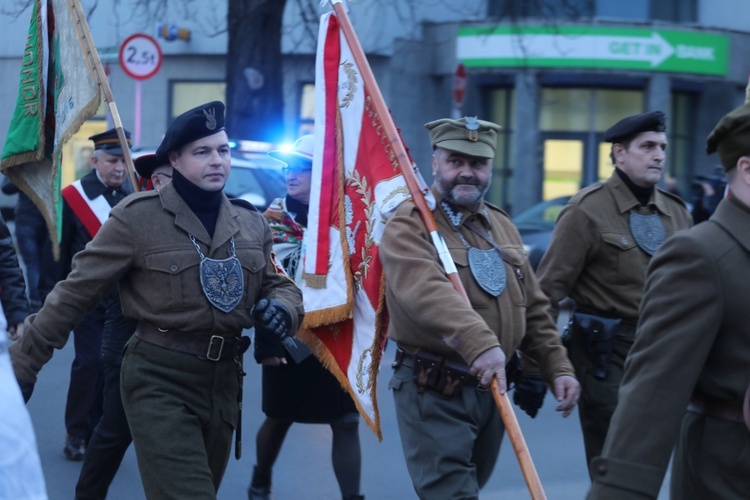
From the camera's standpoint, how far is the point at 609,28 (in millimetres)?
21219

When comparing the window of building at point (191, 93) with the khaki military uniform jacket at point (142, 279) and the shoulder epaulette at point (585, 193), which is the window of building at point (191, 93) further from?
the khaki military uniform jacket at point (142, 279)

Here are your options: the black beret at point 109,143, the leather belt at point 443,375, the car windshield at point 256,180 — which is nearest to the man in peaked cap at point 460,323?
the leather belt at point 443,375

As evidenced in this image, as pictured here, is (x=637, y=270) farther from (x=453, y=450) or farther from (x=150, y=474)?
(x=150, y=474)

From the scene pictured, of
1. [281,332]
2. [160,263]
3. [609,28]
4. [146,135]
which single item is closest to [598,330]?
[281,332]

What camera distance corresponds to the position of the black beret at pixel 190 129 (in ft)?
14.3

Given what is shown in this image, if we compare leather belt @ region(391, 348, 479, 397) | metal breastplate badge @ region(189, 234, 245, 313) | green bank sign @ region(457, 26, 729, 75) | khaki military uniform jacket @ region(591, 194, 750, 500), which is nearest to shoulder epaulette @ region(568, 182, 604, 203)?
leather belt @ region(391, 348, 479, 397)

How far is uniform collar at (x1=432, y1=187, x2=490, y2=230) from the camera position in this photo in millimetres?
4480

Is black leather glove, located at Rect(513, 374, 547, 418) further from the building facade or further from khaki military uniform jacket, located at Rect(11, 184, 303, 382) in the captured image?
the building facade

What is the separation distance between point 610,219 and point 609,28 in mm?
16825

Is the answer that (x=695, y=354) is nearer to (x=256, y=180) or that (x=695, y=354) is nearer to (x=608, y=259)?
(x=608, y=259)

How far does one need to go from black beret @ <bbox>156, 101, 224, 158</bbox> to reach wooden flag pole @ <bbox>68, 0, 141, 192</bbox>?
2.99 feet

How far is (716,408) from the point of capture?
2816mm

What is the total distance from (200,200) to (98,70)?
1505 mm

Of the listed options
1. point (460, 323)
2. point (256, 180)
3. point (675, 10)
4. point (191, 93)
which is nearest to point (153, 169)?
point (460, 323)
